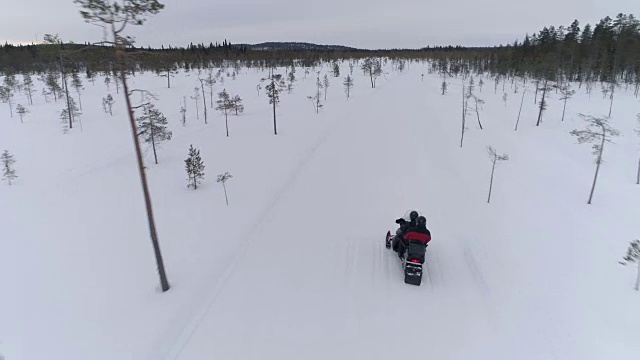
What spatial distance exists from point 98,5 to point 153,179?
2296 cm

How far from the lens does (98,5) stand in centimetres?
938

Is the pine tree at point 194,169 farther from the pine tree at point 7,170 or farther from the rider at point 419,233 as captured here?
the rider at point 419,233

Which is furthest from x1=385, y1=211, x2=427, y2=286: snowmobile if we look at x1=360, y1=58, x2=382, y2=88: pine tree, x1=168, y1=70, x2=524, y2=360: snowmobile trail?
x1=360, y1=58, x2=382, y2=88: pine tree

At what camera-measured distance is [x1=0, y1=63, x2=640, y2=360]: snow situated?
35.2 ft

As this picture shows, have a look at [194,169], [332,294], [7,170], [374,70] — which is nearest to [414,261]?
[332,294]

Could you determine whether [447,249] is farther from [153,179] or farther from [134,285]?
[153,179]

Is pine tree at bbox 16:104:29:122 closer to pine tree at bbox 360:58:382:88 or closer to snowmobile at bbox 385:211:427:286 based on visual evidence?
snowmobile at bbox 385:211:427:286

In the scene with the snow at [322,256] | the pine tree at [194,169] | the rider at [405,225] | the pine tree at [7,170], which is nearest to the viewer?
the snow at [322,256]

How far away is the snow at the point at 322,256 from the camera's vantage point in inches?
422

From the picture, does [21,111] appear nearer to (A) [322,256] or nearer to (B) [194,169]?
(B) [194,169]

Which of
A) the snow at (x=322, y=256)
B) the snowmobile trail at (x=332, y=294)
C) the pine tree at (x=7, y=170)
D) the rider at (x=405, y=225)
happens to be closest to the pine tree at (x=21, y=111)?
the snow at (x=322, y=256)

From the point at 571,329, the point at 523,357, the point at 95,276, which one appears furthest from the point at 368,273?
the point at 95,276

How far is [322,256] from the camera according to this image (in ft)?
50.2

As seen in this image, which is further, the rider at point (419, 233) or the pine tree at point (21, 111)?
the pine tree at point (21, 111)
